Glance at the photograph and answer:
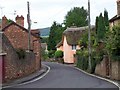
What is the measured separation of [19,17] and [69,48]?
30.0m

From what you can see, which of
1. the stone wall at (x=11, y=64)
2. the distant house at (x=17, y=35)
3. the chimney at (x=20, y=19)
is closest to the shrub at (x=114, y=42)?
the stone wall at (x=11, y=64)

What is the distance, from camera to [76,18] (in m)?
137

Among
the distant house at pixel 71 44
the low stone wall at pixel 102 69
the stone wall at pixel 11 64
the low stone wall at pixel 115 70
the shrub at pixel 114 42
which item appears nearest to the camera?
the stone wall at pixel 11 64

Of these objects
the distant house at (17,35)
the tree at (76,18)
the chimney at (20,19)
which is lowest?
the distant house at (17,35)

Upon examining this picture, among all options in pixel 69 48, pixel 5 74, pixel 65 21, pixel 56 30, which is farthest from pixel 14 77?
pixel 65 21

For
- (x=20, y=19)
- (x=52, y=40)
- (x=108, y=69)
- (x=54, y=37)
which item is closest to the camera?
(x=108, y=69)

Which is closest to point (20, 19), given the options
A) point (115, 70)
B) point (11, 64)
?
point (11, 64)

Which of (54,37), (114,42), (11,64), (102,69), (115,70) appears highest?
(54,37)

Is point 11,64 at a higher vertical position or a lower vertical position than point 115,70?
higher

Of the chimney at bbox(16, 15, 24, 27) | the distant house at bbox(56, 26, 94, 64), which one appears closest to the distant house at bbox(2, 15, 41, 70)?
the chimney at bbox(16, 15, 24, 27)

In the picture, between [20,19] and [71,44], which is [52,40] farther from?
[20,19]

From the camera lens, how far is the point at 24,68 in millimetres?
38688

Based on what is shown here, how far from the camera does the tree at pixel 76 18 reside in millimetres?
135125

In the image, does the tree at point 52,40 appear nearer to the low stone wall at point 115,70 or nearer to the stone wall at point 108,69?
the stone wall at point 108,69
